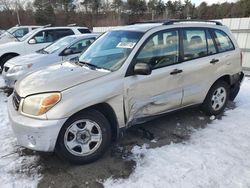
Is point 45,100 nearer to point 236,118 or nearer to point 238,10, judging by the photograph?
point 236,118

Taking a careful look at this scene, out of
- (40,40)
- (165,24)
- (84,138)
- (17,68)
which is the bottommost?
(84,138)

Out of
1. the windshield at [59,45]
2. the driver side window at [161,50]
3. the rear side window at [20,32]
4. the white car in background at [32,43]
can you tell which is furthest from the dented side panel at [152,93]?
the rear side window at [20,32]

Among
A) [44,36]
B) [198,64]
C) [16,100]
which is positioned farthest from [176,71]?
[44,36]

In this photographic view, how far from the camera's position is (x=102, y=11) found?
161 ft

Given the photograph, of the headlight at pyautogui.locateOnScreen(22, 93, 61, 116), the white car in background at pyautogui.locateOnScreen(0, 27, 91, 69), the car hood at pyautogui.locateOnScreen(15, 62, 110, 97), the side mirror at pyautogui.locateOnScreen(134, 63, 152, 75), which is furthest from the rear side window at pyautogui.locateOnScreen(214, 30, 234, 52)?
the white car in background at pyautogui.locateOnScreen(0, 27, 91, 69)

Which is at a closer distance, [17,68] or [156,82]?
[156,82]

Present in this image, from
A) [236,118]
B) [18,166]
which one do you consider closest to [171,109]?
[236,118]

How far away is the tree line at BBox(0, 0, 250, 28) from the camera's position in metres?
39.2

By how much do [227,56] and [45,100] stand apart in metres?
3.34

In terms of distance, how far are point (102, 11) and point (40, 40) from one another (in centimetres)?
4159

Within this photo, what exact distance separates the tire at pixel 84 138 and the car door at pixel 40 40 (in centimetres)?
716

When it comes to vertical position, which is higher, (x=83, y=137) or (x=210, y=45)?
(x=210, y=45)

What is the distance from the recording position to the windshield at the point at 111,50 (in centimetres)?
357

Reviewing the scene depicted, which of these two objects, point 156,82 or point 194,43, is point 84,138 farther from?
point 194,43
